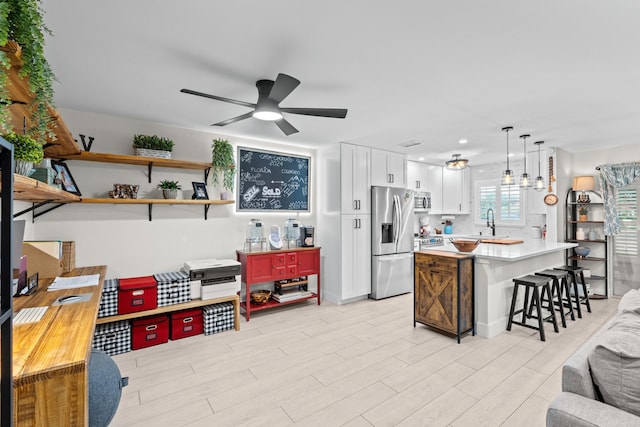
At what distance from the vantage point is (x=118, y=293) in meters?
3.00

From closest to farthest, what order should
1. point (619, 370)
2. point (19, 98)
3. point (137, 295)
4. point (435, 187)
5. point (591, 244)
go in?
1. point (619, 370)
2. point (19, 98)
3. point (137, 295)
4. point (591, 244)
5. point (435, 187)

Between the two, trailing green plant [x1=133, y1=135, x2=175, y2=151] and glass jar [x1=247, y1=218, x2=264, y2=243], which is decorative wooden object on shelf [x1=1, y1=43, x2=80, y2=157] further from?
glass jar [x1=247, y1=218, x2=264, y2=243]

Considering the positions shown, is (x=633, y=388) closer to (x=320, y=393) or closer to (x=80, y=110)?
(x=320, y=393)

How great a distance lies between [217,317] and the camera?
11.5 feet

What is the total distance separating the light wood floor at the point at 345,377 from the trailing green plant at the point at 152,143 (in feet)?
6.95

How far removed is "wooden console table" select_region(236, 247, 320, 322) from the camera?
3943 mm

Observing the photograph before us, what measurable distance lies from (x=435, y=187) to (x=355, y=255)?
2888mm

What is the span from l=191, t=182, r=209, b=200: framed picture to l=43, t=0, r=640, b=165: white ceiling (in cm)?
74

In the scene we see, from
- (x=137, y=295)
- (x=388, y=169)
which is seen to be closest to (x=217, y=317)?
(x=137, y=295)

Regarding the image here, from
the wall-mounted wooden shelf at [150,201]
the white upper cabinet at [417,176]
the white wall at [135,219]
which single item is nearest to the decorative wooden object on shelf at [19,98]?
the wall-mounted wooden shelf at [150,201]

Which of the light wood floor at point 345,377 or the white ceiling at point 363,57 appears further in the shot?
the light wood floor at point 345,377

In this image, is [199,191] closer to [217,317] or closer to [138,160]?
[138,160]

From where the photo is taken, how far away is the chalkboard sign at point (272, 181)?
169 inches

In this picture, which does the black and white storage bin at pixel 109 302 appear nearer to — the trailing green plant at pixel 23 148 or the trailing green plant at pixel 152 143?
the trailing green plant at pixel 152 143
